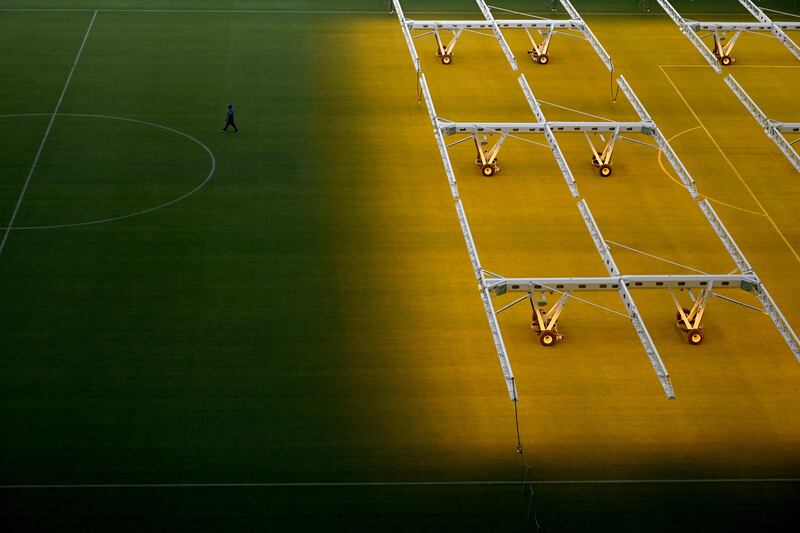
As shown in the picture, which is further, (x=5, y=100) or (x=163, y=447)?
(x=5, y=100)

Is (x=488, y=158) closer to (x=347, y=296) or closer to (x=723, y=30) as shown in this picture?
(x=347, y=296)

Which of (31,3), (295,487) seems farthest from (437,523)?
(31,3)

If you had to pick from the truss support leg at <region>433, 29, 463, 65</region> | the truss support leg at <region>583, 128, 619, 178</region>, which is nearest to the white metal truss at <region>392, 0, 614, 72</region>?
the truss support leg at <region>433, 29, 463, 65</region>

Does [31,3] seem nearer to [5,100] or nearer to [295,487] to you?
[5,100]

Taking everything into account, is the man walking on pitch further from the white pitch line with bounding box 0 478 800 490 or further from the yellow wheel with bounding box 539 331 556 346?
the white pitch line with bounding box 0 478 800 490

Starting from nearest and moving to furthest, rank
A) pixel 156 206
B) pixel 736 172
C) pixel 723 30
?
pixel 156 206, pixel 736 172, pixel 723 30

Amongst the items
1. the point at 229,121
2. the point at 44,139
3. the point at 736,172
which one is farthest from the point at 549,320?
the point at 44,139
